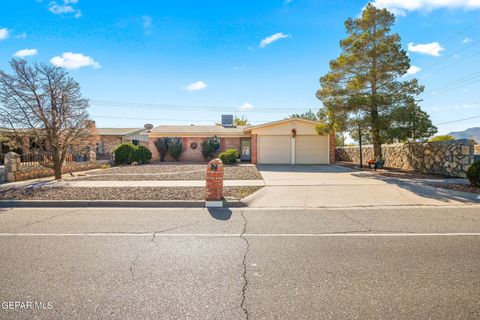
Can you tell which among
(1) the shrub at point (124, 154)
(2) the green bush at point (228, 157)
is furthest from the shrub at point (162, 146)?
(2) the green bush at point (228, 157)

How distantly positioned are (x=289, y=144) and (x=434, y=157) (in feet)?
34.1

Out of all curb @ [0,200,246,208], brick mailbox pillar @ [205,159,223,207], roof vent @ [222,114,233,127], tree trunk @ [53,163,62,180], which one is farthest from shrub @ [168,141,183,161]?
brick mailbox pillar @ [205,159,223,207]

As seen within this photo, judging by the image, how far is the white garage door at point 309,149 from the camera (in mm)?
22938

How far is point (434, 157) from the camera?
14695mm

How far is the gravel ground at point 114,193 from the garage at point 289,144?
13.0m

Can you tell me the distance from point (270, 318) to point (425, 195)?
8477 millimetres

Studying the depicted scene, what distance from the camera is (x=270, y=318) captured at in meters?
2.63

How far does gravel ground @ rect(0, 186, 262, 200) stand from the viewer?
8.49 meters

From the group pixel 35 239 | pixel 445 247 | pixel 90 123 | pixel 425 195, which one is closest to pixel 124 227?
pixel 35 239

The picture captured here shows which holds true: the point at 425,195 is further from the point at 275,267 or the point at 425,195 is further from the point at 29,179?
the point at 29,179

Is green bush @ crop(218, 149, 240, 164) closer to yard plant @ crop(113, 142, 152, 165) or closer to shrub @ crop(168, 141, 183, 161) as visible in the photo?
shrub @ crop(168, 141, 183, 161)

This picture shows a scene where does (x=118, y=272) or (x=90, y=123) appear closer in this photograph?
(x=118, y=272)

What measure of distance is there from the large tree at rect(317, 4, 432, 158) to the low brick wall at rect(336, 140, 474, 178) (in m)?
1.78

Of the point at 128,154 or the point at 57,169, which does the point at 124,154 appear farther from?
the point at 57,169
